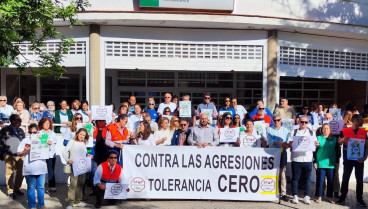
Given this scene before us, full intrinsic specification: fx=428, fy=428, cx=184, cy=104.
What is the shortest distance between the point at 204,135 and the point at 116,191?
214cm

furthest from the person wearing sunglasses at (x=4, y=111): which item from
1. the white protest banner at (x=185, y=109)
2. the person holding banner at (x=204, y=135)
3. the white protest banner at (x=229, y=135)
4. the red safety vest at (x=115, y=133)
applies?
the white protest banner at (x=229, y=135)

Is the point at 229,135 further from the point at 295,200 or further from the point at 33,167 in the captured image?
the point at 33,167

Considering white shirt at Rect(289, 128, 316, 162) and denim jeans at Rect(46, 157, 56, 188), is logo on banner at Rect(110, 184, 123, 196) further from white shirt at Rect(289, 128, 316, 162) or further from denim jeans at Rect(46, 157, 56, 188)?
white shirt at Rect(289, 128, 316, 162)

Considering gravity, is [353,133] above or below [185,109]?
below

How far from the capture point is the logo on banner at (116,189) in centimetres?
826

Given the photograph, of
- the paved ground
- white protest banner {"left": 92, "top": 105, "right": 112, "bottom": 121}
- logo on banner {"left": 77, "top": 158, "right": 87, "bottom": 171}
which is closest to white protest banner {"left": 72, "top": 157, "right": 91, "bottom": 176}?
logo on banner {"left": 77, "top": 158, "right": 87, "bottom": 171}

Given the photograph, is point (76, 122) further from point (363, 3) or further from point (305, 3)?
point (363, 3)

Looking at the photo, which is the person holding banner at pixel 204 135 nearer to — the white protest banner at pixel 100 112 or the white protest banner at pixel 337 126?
the white protest banner at pixel 100 112

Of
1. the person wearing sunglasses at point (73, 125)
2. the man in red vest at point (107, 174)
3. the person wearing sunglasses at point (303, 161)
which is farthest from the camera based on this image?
the person wearing sunglasses at point (73, 125)

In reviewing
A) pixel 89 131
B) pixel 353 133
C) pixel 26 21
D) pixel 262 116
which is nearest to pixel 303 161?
pixel 353 133

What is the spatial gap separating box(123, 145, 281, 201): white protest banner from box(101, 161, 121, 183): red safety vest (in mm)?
606

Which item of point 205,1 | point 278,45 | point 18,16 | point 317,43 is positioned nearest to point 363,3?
point 317,43

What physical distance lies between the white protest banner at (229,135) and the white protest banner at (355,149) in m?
2.28

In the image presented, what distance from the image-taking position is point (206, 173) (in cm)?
884
